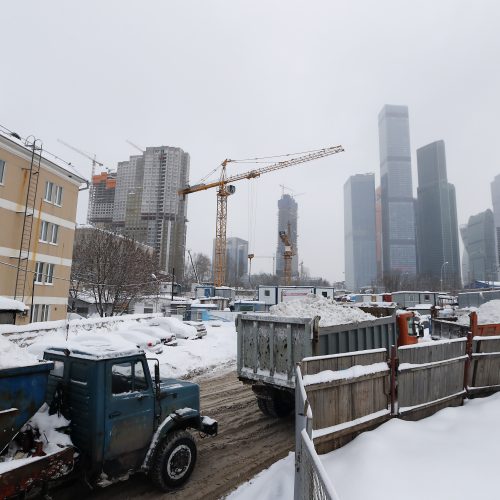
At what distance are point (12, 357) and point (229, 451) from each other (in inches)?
182

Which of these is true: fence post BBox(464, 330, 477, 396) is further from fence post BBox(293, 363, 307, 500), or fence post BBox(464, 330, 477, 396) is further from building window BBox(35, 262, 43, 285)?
building window BBox(35, 262, 43, 285)

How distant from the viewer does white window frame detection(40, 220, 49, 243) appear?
1024 inches

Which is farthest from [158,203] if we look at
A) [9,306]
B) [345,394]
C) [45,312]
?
[345,394]

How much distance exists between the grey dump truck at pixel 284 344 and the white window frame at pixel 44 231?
2184cm

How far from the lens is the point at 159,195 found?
95125 millimetres

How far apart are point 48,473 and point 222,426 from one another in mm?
4845

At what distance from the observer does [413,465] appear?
5.32 m

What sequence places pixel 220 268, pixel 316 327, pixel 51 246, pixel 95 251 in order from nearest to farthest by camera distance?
pixel 316 327, pixel 51 246, pixel 95 251, pixel 220 268

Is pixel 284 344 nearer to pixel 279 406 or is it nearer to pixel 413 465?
pixel 279 406

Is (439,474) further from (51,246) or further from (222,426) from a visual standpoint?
(51,246)

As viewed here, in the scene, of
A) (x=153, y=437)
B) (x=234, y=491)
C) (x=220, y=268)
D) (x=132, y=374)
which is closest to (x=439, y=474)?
(x=234, y=491)

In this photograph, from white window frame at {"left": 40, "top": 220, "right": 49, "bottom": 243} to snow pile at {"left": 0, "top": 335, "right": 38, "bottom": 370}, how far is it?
2383 centimetres

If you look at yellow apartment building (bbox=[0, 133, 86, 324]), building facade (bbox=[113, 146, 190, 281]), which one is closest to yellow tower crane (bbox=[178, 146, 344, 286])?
building facade (bbox=[113, 146, 190, 281])

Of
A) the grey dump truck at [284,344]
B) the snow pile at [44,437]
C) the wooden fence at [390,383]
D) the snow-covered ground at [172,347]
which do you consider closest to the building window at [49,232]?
the snow-covered ground at [172,347]
